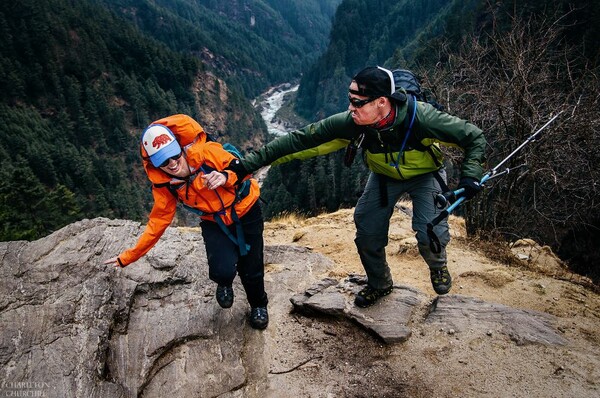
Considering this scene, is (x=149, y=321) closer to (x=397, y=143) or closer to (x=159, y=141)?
(x=159, y=141)

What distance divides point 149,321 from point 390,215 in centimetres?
294

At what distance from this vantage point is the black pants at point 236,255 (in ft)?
12.9

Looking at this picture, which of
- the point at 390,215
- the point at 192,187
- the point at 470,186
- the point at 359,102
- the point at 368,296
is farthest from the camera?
the point at 368,296

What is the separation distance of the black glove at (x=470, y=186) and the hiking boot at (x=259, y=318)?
8.38ft

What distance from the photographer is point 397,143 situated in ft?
12.1

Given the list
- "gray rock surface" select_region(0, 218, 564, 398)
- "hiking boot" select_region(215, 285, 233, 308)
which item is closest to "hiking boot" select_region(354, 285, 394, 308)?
"gray rock surface" select_region(0, 218, 564, 398)

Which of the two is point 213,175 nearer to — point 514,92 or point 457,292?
point 457,292

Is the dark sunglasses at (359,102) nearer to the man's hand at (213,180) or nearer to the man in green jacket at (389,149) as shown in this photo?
the man in green jacket at (389,149)

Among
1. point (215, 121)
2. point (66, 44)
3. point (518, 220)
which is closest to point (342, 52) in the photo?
point (215, 121)

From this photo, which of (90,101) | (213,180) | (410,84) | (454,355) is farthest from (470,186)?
(90,101)

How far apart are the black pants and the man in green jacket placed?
65 centimetres

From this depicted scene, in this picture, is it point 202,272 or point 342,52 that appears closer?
point 202,272

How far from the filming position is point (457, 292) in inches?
211

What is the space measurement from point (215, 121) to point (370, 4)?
95814mm
